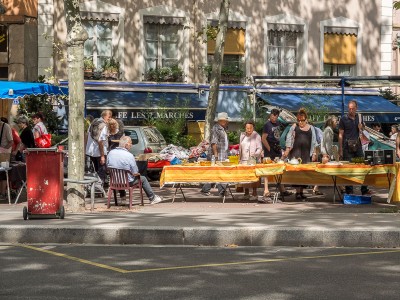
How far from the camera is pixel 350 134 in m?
21.1

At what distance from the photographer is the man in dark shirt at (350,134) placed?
69.1 feet

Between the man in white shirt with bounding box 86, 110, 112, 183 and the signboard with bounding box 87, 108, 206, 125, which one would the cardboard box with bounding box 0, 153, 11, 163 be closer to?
the man in white shirt with bounding box 86, 110, 112, 183

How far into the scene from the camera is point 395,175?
18.6 m

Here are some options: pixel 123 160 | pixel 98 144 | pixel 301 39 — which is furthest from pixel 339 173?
pixel 301 39

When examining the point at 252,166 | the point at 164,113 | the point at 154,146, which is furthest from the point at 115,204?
the point at 164,113

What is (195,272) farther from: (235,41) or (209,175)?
(235,41)

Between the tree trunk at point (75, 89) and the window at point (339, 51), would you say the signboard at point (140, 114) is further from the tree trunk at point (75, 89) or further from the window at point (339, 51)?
the tree trunk at point (75, 89)

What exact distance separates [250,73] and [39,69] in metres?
6.93

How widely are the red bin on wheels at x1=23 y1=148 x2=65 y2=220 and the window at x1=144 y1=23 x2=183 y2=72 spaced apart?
18.5 m

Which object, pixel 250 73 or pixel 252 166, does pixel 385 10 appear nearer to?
pixel 250 73

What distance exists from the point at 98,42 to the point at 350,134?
1424cm

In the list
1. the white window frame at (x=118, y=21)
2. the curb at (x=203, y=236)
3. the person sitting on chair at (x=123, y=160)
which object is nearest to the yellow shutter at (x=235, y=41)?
the white window frame at (x=118, y=21)

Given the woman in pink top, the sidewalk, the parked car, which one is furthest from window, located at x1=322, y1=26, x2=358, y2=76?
the sidewalk

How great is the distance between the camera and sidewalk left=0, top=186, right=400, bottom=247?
14.3 metres
